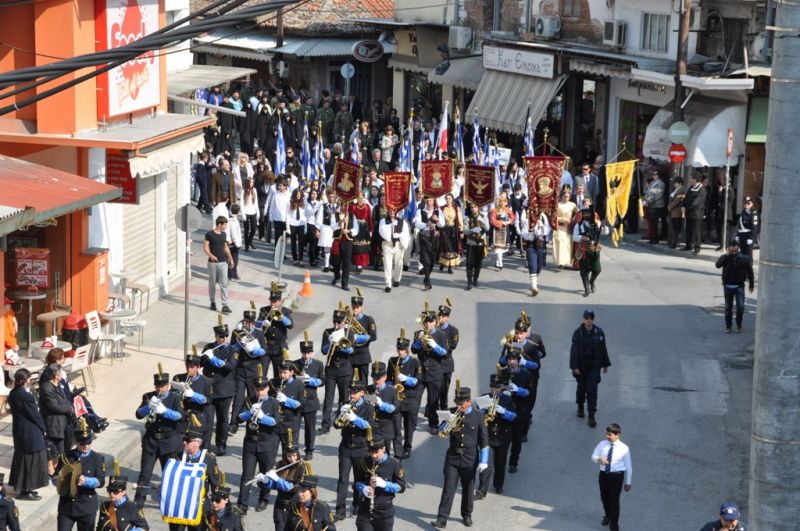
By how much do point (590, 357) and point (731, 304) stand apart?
559 centimetres

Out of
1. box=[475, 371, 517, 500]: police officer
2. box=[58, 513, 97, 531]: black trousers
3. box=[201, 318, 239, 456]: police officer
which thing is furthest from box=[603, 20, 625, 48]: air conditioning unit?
box=[58, 513, 97, 531]: black trousers

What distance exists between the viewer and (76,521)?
1342cm

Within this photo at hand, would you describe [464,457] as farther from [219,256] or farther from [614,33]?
[614,33]

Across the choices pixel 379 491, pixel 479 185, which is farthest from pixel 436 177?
pixel 379 491

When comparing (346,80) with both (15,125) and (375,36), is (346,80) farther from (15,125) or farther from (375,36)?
(15,125)

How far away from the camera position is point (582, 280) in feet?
83.9

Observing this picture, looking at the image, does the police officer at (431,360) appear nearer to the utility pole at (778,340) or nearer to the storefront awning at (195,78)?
the storefront awning at (195,78)

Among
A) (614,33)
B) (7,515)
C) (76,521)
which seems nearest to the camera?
(7,515)

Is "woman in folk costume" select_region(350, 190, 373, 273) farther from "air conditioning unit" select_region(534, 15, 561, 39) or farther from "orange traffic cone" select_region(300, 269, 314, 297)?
"air conditioning unit" select_region(534, 15, 561, 39)

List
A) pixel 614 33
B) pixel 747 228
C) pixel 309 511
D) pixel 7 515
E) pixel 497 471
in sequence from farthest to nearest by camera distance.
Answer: pixel 614 33 → pixel 747 228 → pixel 497 471 → pixel 7 515 → pixel 309 511

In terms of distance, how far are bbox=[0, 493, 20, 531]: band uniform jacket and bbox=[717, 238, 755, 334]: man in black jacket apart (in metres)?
13.2

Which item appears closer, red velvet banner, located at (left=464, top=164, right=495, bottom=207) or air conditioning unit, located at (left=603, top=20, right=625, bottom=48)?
red velvet banner, located at (left=464, top=164, right=495, bottom=207)

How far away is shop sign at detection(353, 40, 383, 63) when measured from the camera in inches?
1809

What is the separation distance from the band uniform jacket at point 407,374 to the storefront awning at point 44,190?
446cm
